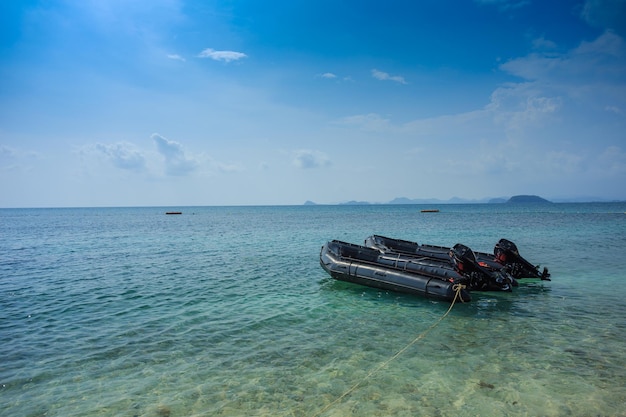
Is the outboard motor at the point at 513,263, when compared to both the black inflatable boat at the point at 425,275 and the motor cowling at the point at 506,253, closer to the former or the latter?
the motor cowling at the point at 506,253

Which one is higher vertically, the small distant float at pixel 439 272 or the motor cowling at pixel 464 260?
the motor cowling at pixel 464 260

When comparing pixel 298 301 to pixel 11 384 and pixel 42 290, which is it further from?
pixel 42 290

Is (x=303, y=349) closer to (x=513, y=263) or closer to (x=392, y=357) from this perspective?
(x=392, y=357)

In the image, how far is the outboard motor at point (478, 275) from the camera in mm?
15664

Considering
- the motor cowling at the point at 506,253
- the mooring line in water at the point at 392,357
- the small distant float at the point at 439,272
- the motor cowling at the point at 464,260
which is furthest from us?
the motor cowling at the point at 506,253

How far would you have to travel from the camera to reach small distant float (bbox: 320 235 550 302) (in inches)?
574

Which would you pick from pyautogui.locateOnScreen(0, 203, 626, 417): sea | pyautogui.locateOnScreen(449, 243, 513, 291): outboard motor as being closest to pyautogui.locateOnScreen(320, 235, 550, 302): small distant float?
pyautogui.locateOnScreen(449, 243, 513, 291): outboard motor

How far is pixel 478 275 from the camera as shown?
15.8 metres

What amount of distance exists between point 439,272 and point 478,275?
1.71 m

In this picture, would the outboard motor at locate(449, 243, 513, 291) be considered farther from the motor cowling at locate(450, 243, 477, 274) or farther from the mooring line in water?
the mooring line in water

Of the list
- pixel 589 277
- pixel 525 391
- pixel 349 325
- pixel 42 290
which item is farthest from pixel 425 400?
pixel 42 290

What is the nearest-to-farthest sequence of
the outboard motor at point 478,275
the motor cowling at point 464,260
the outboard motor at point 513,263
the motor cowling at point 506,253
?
the outboard motor at point 478,275, the motor cowling at point 464,260, the outboard motor at point 513,263, the motor cowling at point 506,253

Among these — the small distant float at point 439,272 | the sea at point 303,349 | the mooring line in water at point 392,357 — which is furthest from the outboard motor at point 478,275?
the mooring line in water at point 392,357

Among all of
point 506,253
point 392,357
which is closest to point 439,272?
point 506,253
